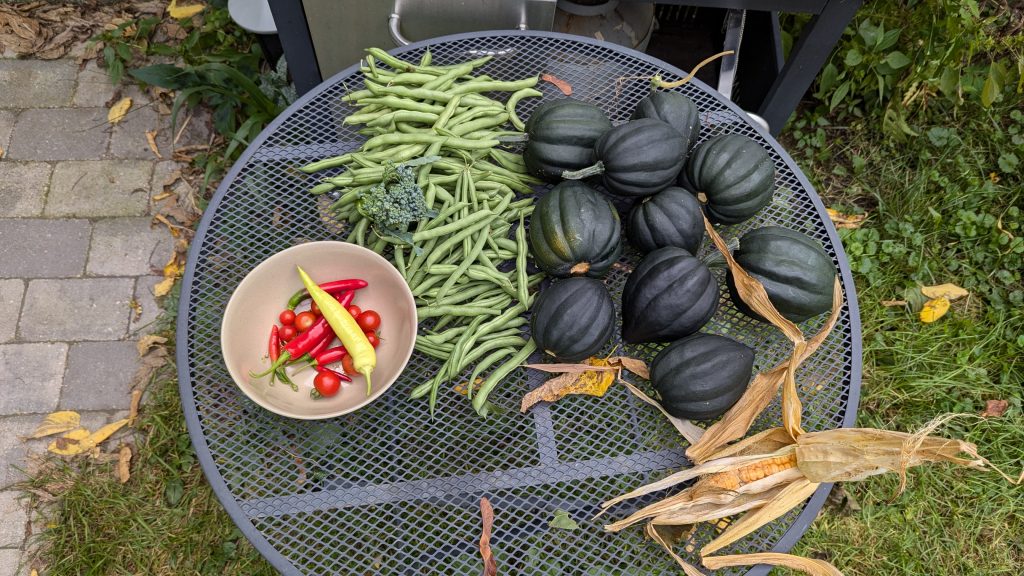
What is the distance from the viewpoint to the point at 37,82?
421cm

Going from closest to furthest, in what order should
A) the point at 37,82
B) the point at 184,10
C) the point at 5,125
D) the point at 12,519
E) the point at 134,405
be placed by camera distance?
the point at 12,519, the point at 134,405, the point at 5,125, the point at 37,82, the point at 184,10

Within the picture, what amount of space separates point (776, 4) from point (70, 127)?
394cm

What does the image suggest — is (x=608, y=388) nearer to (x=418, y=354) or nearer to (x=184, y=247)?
(x=418, y=354)

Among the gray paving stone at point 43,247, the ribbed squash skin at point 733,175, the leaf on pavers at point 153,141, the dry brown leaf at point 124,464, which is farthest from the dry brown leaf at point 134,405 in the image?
the ribbed squash skin at point 733,175

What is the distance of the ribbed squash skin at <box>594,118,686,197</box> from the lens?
2.28 metres

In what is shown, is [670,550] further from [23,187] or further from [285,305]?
[23,187]

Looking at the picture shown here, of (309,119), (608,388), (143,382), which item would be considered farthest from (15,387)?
(608,388)

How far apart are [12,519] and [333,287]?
220cm

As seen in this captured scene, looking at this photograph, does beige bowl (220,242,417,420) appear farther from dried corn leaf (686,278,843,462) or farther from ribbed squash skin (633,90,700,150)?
ribbed squash skin (633,90,700,150)

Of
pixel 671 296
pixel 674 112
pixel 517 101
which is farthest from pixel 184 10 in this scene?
pixel 671 296

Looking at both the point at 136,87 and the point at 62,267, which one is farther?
the point at 136,87

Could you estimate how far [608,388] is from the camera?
2271 millimetres

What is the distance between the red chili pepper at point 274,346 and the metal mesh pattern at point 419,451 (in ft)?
0.51

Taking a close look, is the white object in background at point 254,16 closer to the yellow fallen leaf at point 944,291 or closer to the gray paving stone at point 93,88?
the gray paving stone at point 93,88
